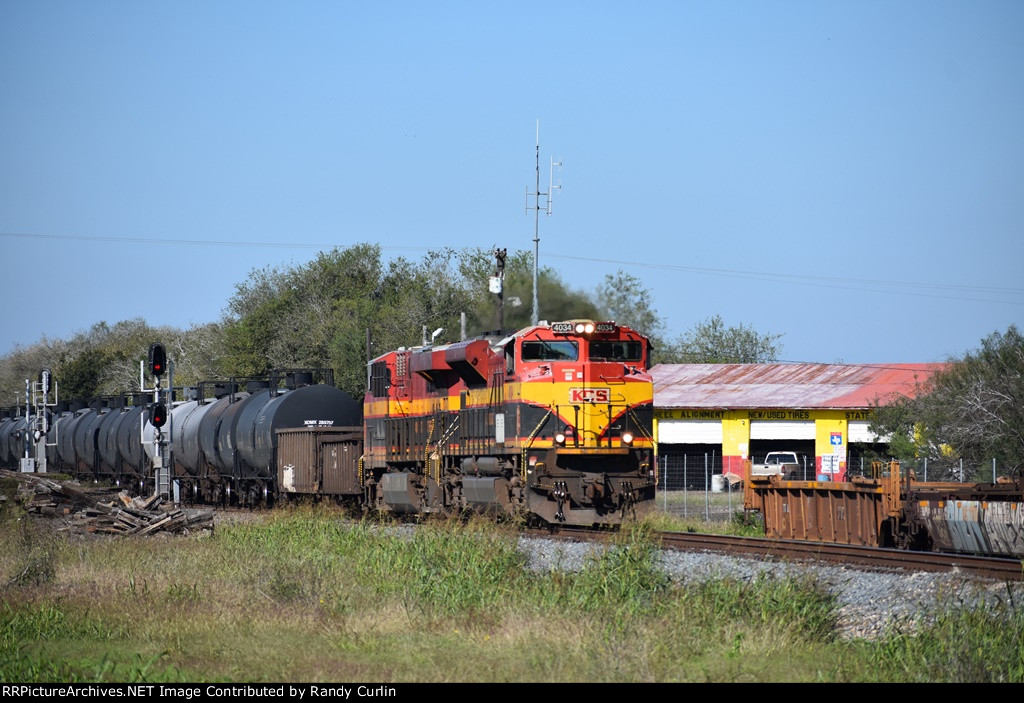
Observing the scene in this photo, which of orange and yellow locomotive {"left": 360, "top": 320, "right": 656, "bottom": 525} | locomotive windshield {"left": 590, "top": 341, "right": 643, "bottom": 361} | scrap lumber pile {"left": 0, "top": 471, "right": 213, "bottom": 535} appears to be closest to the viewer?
orange and yellow locomotive {"left": 360, "top": 320, "right": 656, "bottom": 525}

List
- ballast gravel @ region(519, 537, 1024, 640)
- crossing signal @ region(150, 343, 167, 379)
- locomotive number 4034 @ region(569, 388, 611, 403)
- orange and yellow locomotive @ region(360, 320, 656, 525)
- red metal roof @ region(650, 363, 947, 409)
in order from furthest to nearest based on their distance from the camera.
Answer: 1. red metal roof @ region(650, 363, 947, 409)
2. crossing signal @ region(150, 343, 167, 379)
3. locomotive number 4034 @ region(569, 388, 611, 403)
4. orange and yellow locomotive @ region(360, 320, 656, 525)
5. ballast gravel @ region(519, 537, 1024, 640)

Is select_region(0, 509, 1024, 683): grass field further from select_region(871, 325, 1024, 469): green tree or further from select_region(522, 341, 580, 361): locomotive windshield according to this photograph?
select_region(871, 325, 1024, 469): green tree

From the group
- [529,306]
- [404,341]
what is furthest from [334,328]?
[529,306]

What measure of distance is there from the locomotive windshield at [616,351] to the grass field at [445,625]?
19.1ft

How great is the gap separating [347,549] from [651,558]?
17.1ft

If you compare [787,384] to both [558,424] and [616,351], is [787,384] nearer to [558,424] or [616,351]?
[616,351]

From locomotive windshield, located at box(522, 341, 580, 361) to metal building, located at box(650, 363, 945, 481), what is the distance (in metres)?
27.9

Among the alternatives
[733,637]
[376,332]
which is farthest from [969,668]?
[376,332]

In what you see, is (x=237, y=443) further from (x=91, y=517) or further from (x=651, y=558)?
(x=651, y=558)

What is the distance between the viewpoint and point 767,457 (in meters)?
49.4

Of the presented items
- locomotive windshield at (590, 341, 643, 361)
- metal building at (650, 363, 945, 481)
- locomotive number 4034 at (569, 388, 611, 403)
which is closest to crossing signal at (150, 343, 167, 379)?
locomotive number 4034 at (569, 388, 611, 403)

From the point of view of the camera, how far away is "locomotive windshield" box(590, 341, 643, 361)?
74.0 feet

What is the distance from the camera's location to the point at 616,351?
22.8 metres

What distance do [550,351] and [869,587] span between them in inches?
350
